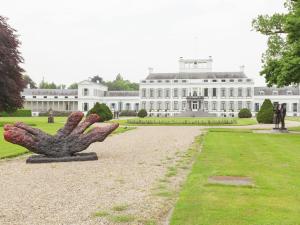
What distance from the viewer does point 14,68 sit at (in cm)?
3172

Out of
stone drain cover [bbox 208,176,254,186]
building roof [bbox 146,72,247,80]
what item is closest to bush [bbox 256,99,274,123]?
stone drain cover [bbox 208,176,254,186]

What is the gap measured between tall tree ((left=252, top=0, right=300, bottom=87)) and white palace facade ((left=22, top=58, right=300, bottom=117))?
1806 inches

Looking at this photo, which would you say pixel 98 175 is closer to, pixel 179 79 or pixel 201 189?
pixel 201 189

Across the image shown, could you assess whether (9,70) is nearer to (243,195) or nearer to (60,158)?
(60,158)

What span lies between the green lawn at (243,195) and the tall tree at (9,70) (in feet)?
72.8

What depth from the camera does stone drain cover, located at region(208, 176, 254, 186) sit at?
8050 millimetres

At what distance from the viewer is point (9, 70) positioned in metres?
31.4

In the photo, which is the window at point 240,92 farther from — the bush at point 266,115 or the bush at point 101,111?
the bush at point 101,111

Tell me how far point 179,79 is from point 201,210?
71420 mm

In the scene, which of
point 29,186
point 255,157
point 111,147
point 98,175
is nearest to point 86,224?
point 29,186

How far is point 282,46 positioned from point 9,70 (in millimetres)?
19056

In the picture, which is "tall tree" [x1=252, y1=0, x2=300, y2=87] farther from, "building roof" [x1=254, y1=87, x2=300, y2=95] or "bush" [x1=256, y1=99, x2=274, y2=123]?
"building roof" [x1=254, y1=87, x2=300, y2=95]

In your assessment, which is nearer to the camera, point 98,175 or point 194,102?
point 98,175

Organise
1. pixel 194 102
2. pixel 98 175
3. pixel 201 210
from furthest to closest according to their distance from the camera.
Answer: pixel 194 102 < pixel 98 175 < pixel 201 210
